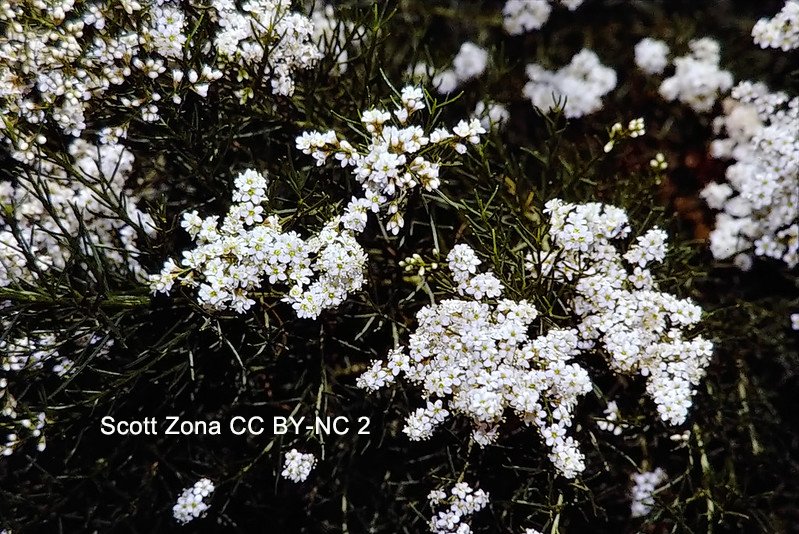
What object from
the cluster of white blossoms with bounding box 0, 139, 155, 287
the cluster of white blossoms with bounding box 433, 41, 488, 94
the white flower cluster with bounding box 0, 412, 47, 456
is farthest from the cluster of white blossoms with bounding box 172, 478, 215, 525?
the cluster of white blossoms with bounding box 433, 41, 488, 94

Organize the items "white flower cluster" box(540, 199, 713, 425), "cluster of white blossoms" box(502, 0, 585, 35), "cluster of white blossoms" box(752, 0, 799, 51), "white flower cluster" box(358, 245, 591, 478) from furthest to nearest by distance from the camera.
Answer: "cluster of white blossoms" box(502, 0, 585, 35), "cluster of white blossoms" box(752, 0, 799, 51), "white flower cluster" box(540, 199, 713, 425), "white flower cluster" box(358, 245, 591, 478)

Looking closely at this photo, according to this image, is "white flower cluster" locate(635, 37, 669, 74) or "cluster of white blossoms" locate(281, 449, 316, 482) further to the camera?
"white flower cluster" locate(635, 37, 669, 74)

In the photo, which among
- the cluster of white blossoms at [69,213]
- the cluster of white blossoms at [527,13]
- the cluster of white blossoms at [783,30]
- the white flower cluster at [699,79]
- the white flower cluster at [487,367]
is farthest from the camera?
the cluster of white blossoms at [527,13]

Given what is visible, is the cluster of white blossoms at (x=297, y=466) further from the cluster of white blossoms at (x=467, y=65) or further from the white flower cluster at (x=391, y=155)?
the cluster of white blossoms at (x=467, y=65)

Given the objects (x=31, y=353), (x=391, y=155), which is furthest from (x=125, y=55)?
(x=31, y=353)

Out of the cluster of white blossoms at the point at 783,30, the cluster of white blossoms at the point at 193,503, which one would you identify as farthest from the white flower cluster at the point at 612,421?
the cluster of white blossoms at the point at 783,30

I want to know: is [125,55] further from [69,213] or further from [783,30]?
[783,30]

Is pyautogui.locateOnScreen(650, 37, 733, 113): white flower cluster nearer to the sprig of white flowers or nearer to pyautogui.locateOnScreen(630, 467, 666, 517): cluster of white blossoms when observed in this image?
the sprig of white flowers
